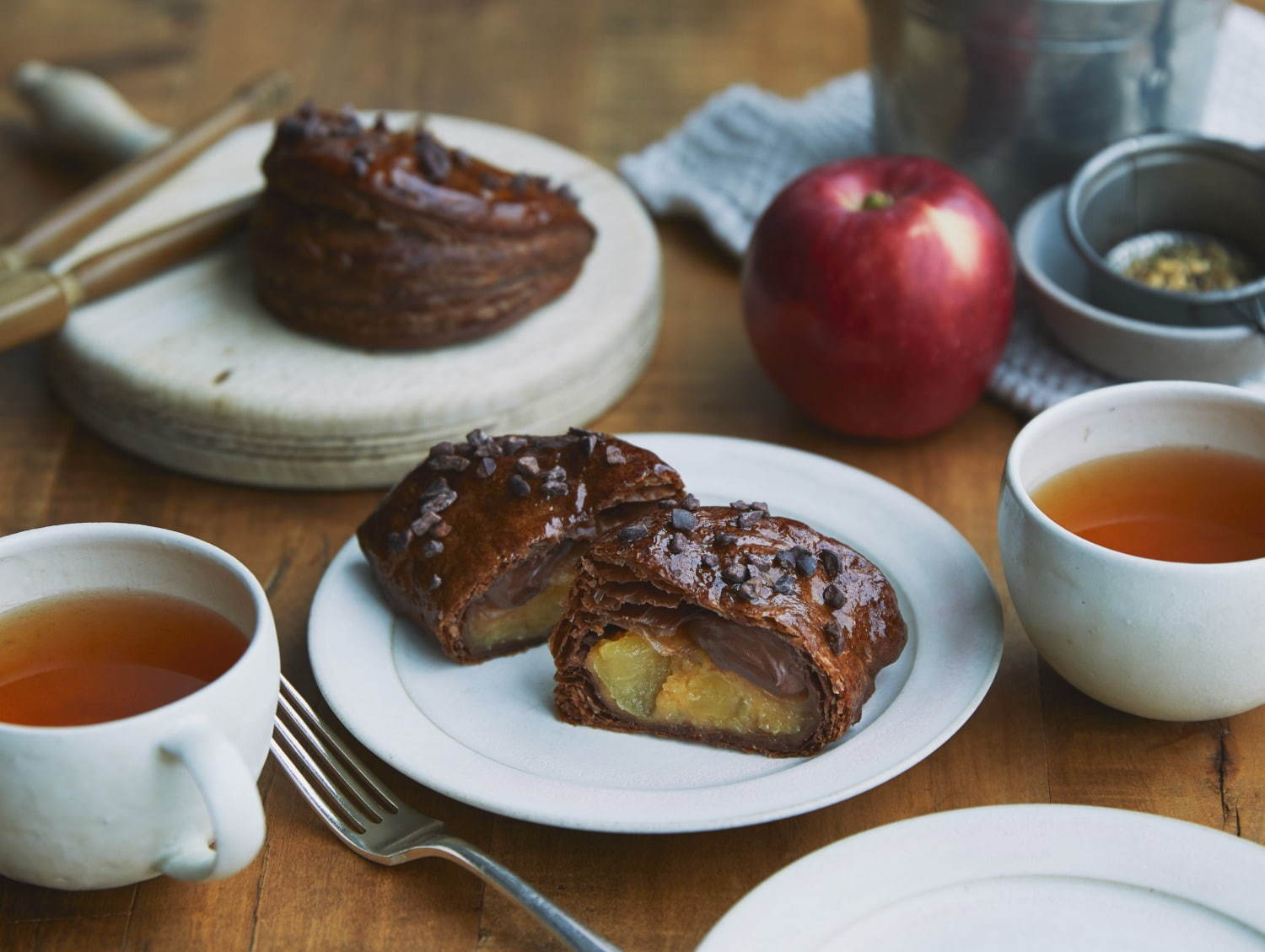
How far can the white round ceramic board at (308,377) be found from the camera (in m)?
2.40

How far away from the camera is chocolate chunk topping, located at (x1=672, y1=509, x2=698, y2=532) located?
1811 millimetres

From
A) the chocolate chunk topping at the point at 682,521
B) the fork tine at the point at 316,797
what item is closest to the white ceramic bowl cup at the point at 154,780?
the fork tine at the point at 316,797

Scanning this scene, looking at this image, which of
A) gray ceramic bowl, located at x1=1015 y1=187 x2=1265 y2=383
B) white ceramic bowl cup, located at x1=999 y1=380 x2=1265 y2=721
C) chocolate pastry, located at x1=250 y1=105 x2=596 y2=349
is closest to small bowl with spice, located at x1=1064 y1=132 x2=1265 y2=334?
gray ceramic bowl, located at x1=1015 y1=187 x2=1265 y2=383

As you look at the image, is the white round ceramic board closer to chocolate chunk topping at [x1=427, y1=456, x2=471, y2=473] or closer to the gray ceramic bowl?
chocolate chunk topping at [x1=427, y1=456, x2=471, y2=473]

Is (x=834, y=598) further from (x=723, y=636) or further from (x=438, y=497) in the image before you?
(x=438, y=497)

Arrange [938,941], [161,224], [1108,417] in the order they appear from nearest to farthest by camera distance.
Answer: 1. [938,941]
2. [1108,417]
3. [161,224]

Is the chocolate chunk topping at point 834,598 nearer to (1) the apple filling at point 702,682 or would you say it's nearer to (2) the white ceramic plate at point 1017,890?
(1) the apple filling at point 702,682

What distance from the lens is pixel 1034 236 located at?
271cm

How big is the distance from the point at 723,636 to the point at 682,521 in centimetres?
16

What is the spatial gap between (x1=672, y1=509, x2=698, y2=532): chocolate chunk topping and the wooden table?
39 cm

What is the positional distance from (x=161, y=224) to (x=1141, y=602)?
209 cm

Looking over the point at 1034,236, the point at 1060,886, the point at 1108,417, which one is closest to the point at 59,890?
the point at 1060,886

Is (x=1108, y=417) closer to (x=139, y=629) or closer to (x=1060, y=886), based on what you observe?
(x=1060, y=886)

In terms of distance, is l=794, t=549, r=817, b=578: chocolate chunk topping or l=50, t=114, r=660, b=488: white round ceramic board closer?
l=794, t=549, r=817, b=578: chocolate chunk topping
